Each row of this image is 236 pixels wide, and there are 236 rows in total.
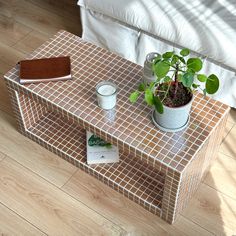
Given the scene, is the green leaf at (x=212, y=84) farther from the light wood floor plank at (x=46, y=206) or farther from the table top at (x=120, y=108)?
the light wood floor plank at (x=46, y=206)

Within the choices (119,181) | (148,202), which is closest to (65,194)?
(119,181)

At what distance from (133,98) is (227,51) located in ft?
1.89

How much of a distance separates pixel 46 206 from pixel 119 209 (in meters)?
0.28

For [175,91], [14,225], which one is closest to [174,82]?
[175,91]

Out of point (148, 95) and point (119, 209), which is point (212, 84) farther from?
point (119, 209)

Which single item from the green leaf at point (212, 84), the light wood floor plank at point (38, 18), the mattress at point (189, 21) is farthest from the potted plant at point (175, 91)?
the light wood floor plank at point (38, 18)

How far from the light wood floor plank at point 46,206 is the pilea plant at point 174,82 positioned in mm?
499

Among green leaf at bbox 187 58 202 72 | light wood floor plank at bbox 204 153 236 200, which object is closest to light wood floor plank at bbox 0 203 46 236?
light wood floor plank at bbox 204 153 236 200

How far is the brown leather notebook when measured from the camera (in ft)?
5.38

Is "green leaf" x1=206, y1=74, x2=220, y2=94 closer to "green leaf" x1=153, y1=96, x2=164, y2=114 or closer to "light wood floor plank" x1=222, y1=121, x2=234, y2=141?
"green leaf" x1=153, y1=96, x2=164, y2=114

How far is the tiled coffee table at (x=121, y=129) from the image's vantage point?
4.81 feet

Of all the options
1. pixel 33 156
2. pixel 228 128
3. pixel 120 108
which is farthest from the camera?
pixel 228 128

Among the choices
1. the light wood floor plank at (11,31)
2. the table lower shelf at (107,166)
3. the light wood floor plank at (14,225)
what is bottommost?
the light wood floor plank at (14,225)

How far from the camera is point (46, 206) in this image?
5.49ft
